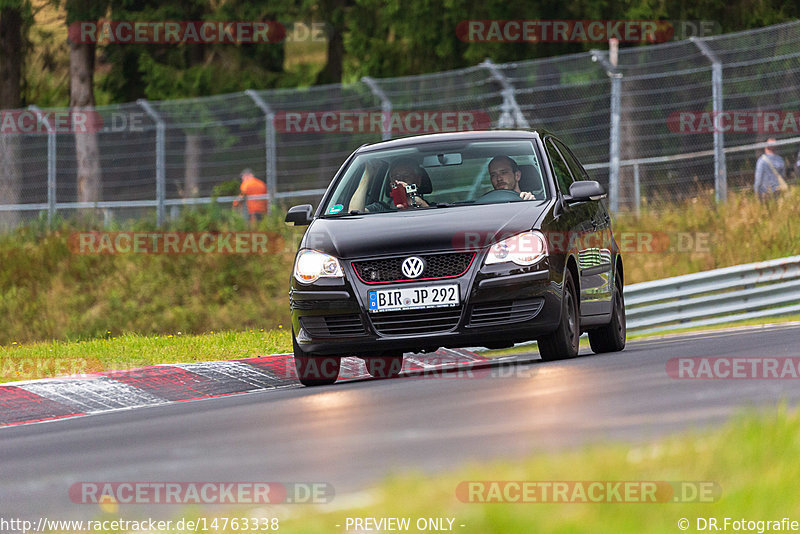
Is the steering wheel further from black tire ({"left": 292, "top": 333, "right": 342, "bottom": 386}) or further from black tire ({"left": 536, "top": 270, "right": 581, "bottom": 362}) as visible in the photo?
black tire ({"left": 292, "top": 333, "right": 342, "bottom": 386})

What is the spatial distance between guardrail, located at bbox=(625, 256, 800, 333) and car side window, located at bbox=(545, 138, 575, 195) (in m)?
4.24

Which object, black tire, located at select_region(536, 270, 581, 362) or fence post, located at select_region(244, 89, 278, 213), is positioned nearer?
black tire, located at select_region(536, 270, 581, 362)

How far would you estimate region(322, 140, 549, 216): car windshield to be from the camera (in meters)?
10.9

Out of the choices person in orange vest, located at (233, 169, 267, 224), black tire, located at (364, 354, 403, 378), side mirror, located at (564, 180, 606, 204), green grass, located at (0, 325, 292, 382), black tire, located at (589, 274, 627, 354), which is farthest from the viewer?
person in orange vest, located at (233, 169, 267, 224)

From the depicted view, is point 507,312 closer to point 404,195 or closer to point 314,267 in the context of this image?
point 314,267

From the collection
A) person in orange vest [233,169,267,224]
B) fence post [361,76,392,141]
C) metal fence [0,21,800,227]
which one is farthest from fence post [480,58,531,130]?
person in orange vest [233,169,267,224]

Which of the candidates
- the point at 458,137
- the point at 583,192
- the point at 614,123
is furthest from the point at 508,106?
the point at 583,192

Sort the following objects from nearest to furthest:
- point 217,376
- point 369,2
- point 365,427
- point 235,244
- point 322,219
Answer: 1. point 365,427
2. point 322,219
3. point 217,376
4. point 235,244
5. point 369,2

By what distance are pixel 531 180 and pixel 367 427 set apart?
3.77 metres

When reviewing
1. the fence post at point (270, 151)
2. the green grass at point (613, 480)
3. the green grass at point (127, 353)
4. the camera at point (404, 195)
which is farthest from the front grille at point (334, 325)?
the fence post at point (270, 151)

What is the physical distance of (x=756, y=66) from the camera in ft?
66.9

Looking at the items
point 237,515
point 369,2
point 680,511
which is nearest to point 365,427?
point 237,515

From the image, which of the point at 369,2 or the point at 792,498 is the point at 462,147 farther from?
the point at 369,2

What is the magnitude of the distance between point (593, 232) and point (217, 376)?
2.97 meters
